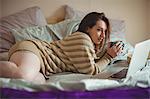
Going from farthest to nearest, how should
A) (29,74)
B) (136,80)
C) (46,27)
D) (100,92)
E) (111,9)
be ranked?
(111,9) < (46,27) < (29,74) < (136,80) < (100,92)

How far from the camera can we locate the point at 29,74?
1153 millimetres

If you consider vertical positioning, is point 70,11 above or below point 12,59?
above

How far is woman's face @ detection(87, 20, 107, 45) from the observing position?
155 centimetres

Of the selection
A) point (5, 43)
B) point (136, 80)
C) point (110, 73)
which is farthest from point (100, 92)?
point (5, 43)

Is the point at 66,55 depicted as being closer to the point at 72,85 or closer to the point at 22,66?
the point at 22,66

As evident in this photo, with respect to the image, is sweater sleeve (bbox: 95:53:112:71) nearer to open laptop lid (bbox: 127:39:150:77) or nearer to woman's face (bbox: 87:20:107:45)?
woman's face (bbox: 87:20:107:45)

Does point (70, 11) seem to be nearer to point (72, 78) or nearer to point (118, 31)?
point (118, 31)

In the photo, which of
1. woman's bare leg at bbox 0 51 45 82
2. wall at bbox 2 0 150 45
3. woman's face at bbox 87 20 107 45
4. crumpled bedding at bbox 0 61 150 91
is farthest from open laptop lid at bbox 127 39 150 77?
wall at bbox 2 0 150 45

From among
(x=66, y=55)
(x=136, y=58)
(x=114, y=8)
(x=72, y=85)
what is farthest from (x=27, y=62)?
(x=114, y=8)

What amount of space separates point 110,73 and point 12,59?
0.48 meters

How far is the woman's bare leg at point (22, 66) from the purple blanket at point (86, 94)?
232mm

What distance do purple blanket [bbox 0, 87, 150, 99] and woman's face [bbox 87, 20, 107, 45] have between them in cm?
65

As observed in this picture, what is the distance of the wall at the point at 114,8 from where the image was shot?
2.20 metres

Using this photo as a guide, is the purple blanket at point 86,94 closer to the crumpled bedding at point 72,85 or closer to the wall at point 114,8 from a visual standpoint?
the crumpled bedding at point 72,85
